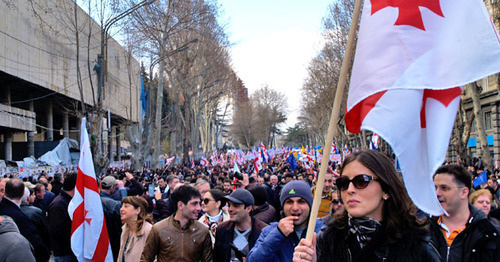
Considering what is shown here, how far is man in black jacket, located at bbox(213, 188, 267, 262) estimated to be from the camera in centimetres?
447

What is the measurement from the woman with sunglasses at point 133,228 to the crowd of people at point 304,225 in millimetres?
11

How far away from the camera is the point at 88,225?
532 cm

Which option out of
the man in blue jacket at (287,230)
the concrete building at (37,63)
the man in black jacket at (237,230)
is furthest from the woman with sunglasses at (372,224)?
the concrete building at (37,63)

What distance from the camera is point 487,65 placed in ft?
7.89

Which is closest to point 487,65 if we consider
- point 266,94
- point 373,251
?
point 373,251

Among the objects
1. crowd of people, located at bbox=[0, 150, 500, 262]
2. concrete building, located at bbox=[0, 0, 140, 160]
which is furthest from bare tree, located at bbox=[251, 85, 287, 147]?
crowd of people, located at bbox=[0, 150, 500, 262]

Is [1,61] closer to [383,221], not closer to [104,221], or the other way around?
[104,221]

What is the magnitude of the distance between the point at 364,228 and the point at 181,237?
264 centimetres

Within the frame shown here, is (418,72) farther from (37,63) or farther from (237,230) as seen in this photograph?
(37,63)

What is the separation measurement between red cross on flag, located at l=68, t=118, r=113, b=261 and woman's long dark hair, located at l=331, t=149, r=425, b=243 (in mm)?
3537

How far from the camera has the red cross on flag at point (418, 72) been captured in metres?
2.39

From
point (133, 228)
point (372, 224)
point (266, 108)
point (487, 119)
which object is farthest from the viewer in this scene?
point (266, 108)

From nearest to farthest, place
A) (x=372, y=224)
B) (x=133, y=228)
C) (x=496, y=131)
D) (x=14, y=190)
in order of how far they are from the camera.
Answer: (x=372, y=224) → (x=133, y=228) → (x=14, y=190) → (x=496, y=131)

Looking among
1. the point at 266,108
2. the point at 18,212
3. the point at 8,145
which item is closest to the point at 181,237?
the point at 18,212
